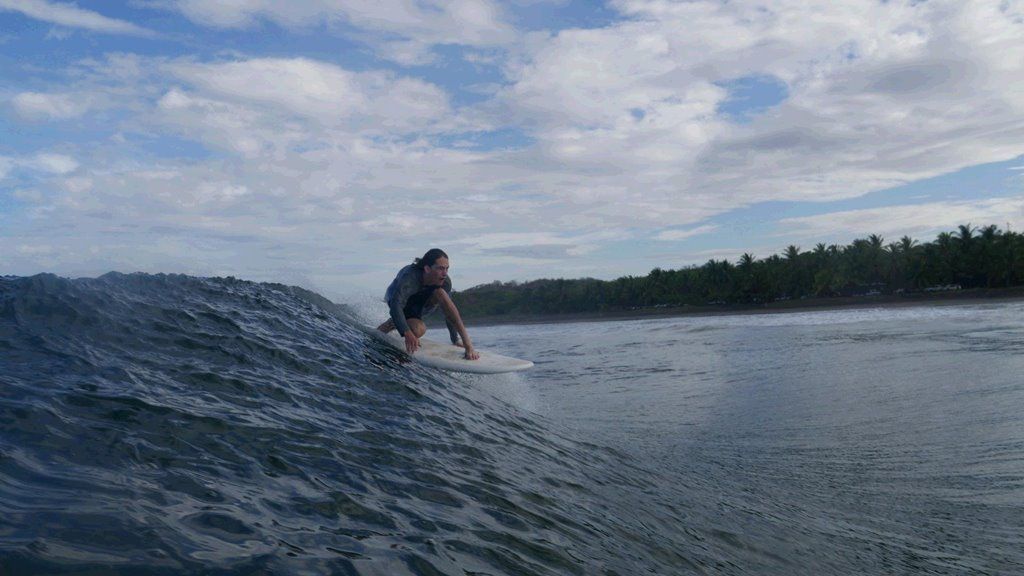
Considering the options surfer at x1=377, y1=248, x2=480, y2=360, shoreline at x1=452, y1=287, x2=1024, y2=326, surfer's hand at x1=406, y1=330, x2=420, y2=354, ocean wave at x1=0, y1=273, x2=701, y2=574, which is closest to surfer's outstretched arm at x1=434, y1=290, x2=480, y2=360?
surfer at x1=377, y1=248, x2=480, y2=360

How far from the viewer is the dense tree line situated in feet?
174

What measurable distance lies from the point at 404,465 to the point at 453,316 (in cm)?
613

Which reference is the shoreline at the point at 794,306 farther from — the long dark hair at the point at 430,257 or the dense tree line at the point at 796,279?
the long dark hair at the point at 430,257

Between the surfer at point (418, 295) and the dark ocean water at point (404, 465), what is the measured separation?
26.0 inches

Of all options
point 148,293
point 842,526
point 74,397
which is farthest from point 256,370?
point 842,526

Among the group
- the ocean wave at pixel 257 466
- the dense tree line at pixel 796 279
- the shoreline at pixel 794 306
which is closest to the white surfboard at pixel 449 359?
the ocean wave at pixel 257 466

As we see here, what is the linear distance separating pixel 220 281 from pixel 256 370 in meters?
6.72

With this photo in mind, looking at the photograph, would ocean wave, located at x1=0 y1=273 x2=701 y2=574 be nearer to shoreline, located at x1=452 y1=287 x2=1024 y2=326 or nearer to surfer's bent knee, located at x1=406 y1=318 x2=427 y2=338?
surfer's bent knee, located at x1=406 y1=318 x2=427 y2=338

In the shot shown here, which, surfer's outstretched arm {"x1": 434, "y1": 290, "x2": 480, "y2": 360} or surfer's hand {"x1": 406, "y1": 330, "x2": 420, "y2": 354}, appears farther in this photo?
surfer's outstretched arm {"x1": 434, "y1": 290, "x2": 480, "y2": 360}

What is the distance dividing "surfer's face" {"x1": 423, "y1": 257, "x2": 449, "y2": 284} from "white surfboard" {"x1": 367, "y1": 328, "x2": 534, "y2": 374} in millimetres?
942

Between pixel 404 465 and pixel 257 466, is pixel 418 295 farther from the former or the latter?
pixel 257 466

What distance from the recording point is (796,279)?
207ft

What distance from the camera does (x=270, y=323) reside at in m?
8.98

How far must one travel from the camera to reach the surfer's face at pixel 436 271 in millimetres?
9859
